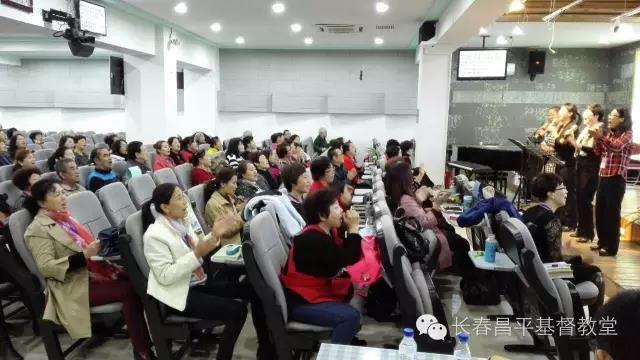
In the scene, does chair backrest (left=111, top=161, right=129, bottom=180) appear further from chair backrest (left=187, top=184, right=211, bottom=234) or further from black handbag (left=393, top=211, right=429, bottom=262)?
black handbag (left=393, top=211, right=429, bottom=262)

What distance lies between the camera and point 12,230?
A: 2.72m

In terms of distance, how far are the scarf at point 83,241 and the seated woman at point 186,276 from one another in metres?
0.45

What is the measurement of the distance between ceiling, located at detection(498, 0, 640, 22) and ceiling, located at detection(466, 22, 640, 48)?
43cm

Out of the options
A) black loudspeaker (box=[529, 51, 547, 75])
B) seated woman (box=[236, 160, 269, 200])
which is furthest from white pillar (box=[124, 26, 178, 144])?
black loudspeaker (box=[529, 51, 547, 75])

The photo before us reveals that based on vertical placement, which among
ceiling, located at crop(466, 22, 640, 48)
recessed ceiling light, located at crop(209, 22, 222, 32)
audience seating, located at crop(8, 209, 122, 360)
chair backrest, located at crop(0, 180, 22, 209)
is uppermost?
ceiling, located at crop(466, 22, 640, 48)

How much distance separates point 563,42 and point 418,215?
935cm

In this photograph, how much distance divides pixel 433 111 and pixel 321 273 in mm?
7494

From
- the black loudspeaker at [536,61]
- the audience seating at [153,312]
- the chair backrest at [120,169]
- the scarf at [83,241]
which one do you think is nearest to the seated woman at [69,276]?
the scarf at [83,241]

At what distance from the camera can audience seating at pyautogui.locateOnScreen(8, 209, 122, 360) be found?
268cm

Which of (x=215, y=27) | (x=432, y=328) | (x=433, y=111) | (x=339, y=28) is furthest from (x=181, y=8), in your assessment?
(x=432, y=328)

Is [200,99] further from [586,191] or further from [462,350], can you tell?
[462,350]

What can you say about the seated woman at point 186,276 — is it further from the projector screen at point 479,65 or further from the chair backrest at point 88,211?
the projector screen at point 479,65

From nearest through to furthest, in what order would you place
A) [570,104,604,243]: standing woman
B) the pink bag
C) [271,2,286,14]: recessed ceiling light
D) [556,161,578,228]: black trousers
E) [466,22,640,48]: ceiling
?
1. the pink bag
2. [570,104,604,243]: standing woman
3. [556,161,578,228]: black trousers
4. [271,2,286,14]: recessed ceiling light
5. [466,22,640,48]: ceiling

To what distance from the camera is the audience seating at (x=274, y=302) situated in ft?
8.08
